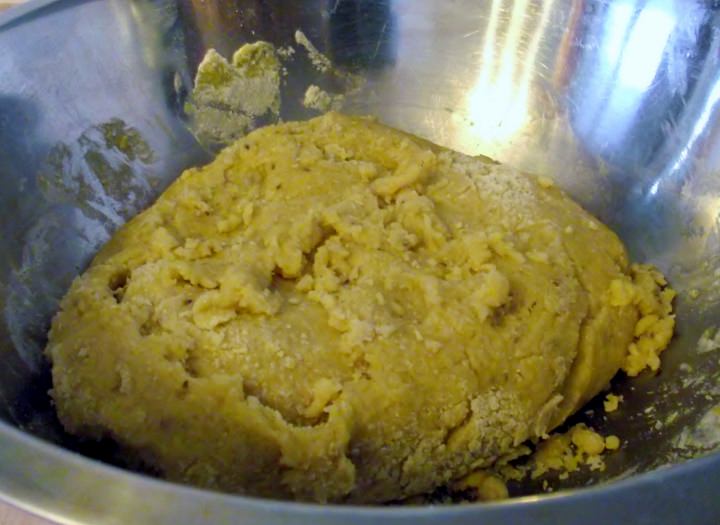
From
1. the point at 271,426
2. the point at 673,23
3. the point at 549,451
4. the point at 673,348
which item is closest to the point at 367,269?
the point at 271,426

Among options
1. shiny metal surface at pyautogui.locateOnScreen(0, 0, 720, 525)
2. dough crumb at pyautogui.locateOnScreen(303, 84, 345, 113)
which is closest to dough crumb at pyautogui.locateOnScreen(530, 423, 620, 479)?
shiny metal surface at pyautogui.locateOnScreen(0, 0, 720, 525)

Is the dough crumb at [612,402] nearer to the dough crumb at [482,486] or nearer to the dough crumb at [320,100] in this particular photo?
the dough crumb at [482,486]

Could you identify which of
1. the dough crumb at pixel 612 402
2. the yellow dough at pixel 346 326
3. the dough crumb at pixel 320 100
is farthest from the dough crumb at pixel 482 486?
the dough crumb at pixel 320 100

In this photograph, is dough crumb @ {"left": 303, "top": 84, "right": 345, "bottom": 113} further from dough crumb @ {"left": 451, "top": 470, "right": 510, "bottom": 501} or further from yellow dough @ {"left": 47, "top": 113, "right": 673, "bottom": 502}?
dough crumb @ {"left": 451, "top": 470, "right": 510, "bottom": 501}

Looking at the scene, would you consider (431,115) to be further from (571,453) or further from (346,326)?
(571,453)

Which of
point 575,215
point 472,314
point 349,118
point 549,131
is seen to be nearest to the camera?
point 472,314

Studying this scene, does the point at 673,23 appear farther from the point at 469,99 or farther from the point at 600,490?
the point at 600,490

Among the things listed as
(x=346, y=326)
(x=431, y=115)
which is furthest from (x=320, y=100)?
(x=346, y=326)
